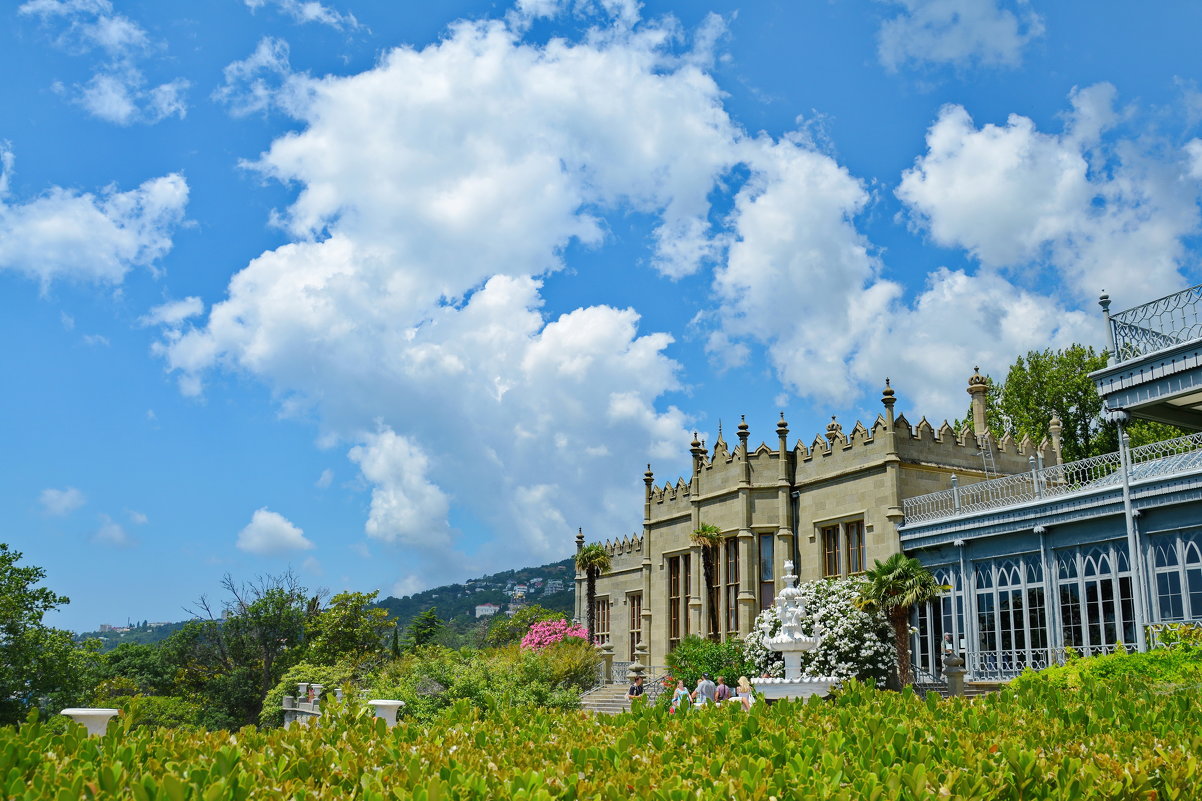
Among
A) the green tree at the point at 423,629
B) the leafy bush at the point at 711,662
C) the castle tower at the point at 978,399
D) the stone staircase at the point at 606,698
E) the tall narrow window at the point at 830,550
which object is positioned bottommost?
the stone staircase at the point at 606,698

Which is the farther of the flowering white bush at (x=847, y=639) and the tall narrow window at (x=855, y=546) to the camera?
the tall narrow window at (x=855, y=546)

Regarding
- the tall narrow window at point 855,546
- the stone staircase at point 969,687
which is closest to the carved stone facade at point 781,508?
the tall narrow window at point 855,546

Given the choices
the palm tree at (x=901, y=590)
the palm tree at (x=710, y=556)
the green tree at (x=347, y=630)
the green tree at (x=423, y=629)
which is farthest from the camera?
the green tree at (x=423, y=629)

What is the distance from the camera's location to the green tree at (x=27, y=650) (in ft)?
120

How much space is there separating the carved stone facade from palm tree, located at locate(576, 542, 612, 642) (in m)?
2.48

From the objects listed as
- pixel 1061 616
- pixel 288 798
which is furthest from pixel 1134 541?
pixel 288 798

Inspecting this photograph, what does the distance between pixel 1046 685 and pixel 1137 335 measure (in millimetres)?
10665

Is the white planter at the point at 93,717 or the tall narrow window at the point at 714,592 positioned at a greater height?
the tall narrow window at the point at 714,592

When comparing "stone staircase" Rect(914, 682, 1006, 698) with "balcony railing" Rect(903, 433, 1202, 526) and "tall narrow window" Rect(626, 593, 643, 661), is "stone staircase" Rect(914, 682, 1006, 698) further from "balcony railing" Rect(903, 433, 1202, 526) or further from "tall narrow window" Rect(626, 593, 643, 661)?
"tall narrow window" Rect(626, 593, 643, 661)

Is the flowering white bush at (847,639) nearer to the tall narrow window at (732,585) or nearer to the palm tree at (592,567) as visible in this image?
the tall narrow window at (732,585)

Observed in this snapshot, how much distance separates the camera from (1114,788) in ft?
14.4

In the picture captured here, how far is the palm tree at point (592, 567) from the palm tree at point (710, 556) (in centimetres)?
742

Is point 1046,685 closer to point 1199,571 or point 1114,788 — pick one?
point 1114,788

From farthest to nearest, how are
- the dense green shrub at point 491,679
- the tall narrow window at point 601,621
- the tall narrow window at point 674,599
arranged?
1. the tall narrow window at point 601,621
2. the tall narrow window at point 674,599
3. the dense green shrub at point 491,679
